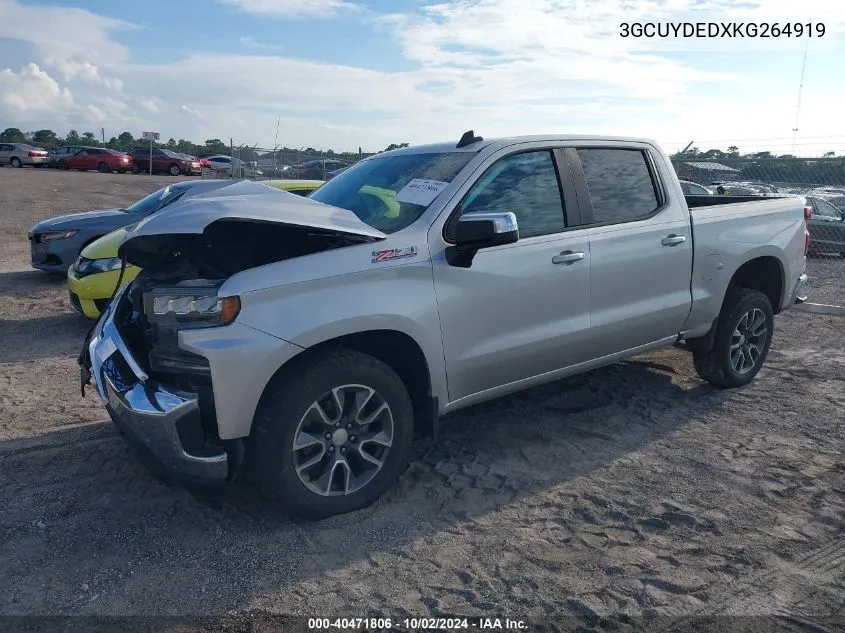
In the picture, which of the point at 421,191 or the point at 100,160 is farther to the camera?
the point at 100,160

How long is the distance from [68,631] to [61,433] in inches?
88.3

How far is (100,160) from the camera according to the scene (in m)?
36.9

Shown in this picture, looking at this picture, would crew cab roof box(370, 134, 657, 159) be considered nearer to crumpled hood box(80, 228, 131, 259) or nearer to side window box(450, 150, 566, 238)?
side window box(450, 150, 566, 238)

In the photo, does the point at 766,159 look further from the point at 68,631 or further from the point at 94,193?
the point at 94,193

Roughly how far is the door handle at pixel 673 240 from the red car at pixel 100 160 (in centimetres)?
3672

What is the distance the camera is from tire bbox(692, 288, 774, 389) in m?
5.43

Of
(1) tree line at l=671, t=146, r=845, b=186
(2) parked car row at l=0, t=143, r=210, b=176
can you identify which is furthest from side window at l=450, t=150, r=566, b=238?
(2) parked car row at l=0, t=143, r=210, b=176

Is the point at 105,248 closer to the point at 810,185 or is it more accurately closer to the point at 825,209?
the point at 810,185

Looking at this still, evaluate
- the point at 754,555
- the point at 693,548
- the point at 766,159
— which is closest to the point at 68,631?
the point at 693,548

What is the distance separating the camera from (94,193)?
2381 centimetres

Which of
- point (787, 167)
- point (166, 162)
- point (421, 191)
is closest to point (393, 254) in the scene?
point (421, 191)

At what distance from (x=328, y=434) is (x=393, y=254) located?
950 mm

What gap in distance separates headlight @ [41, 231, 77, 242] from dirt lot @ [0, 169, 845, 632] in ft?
13.6

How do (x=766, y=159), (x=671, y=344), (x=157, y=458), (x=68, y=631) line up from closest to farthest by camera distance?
1. (x=68, y=631)
2. (x=157, y=458)
3. (x=671, y=344)
4. (x=766, y=159)
